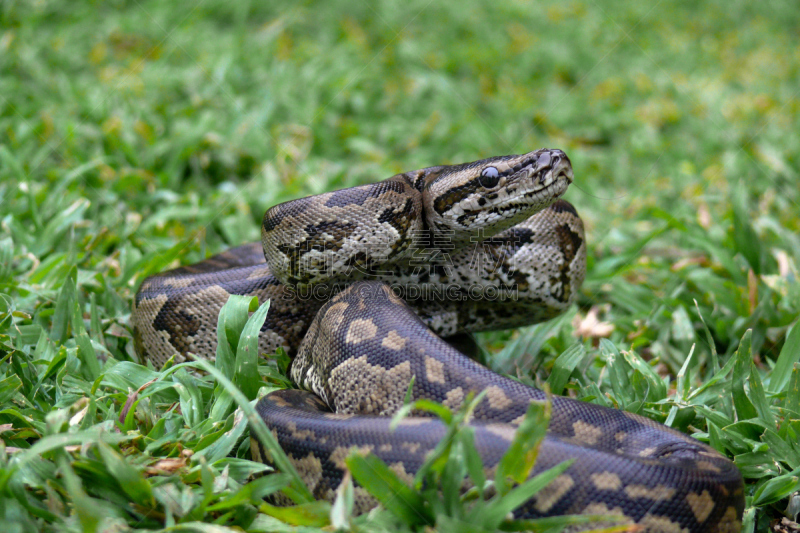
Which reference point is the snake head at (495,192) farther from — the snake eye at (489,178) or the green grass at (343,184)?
the green grass at (343,184)

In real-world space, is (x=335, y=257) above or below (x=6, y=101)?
below

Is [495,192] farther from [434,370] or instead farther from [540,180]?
[434,370]

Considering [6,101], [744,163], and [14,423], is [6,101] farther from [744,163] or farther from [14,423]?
[744,163]

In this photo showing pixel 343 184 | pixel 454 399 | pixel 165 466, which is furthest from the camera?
pixel 343 184

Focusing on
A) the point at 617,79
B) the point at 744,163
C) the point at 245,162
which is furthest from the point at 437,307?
the point at 617,79

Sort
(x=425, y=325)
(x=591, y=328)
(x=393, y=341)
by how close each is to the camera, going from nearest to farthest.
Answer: (x=393, y=341), (x=425, y=325), (x=591, y=328)

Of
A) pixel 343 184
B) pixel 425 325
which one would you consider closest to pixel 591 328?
pixel 425 325

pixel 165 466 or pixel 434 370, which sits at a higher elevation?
pixel 434 370
